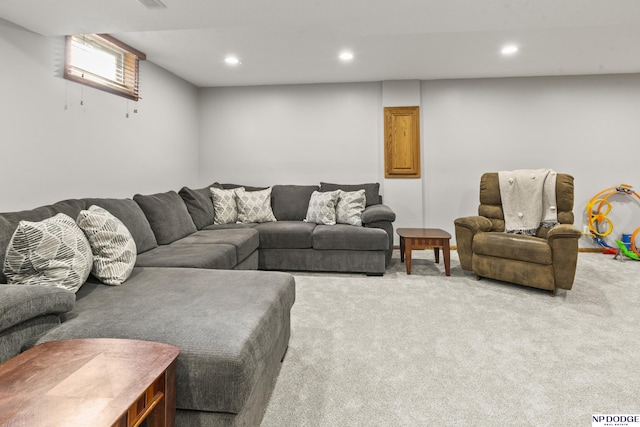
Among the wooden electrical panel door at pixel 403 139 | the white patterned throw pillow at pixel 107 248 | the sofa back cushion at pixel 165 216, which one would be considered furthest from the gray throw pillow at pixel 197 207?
the wooden electrical panel door at pixel 403 139

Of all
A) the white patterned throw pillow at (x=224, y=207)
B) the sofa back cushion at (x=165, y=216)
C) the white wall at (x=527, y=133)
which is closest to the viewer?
the sofa back cushion at (x=165, y=216)

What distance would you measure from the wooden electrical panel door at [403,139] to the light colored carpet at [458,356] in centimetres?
198

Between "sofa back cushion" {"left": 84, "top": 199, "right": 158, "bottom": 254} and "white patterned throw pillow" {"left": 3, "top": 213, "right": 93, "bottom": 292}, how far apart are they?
76 centimetres

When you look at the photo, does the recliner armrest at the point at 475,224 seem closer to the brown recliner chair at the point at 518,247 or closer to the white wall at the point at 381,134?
the brown recliner chair at the point at 518,247

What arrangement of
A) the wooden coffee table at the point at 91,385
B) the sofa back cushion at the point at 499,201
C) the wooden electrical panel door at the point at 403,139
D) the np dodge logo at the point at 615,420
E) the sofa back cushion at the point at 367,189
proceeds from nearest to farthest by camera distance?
the wooden coffee table at the point at 91,385 < the np dodge logo at the point at 615,420 < the sofa back cushion at the point at 499,201 < the sofa back cushion at the point at 367,189 < the wooden electrical panel door at the point at 403,139

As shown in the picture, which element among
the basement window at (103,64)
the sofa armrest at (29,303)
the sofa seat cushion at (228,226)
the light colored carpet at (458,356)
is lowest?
the light colored carpet at (458,356)

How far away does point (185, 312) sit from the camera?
1362mm

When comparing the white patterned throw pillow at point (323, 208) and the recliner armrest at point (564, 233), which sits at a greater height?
the white patterned throw pillow at point (323, 208)

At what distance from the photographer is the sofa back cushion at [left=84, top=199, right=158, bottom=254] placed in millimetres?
2412

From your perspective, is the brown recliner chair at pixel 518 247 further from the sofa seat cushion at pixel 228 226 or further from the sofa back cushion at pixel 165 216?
the sofa back cushion at pixel 165 216

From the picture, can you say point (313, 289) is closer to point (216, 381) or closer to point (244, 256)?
point (244, 256)

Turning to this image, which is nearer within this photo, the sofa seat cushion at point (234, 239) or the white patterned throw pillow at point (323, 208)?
the sofa seat cushion at point (234, 239)

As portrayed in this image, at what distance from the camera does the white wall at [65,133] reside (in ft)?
7.21

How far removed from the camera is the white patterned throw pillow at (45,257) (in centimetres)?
150
